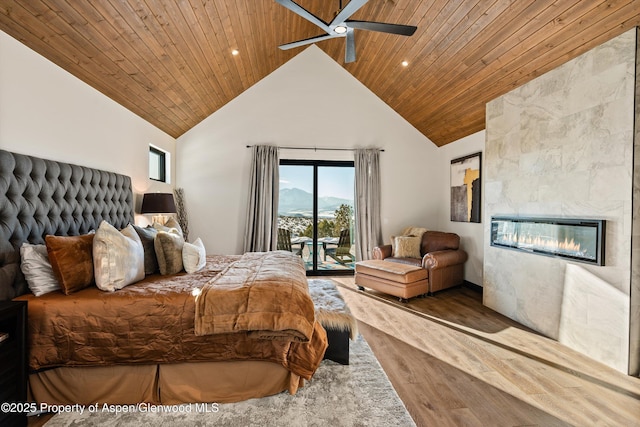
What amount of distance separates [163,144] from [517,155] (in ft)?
16.4

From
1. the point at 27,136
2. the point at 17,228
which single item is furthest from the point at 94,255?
the point at 27,136

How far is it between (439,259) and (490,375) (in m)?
2.29

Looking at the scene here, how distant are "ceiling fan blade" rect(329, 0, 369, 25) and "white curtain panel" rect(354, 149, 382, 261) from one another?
3.24m

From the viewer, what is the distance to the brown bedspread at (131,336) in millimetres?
1967

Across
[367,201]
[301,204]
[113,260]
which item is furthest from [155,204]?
[367,201]

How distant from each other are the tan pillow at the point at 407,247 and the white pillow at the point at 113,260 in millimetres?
3921

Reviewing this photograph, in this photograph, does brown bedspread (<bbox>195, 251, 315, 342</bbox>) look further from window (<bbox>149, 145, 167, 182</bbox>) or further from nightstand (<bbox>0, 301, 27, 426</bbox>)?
window (<bbox>149, 145, 167, 182</bbox>)

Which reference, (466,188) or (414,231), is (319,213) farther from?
(466,188)

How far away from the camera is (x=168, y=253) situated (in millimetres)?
2850

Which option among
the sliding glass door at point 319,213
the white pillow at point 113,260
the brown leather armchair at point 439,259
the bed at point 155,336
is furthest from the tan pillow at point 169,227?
the brown leather armchair at point 439,259

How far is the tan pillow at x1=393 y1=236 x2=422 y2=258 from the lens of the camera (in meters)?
5.25

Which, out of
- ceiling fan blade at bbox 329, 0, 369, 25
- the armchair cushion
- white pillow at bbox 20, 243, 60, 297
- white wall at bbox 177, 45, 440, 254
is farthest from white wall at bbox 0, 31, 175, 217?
the armchair cushion

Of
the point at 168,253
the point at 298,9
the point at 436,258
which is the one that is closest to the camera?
the point at 298,9

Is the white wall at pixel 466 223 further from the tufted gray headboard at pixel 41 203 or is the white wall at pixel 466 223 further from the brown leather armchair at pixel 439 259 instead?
the tufted gray headboard at pixel 41 203
